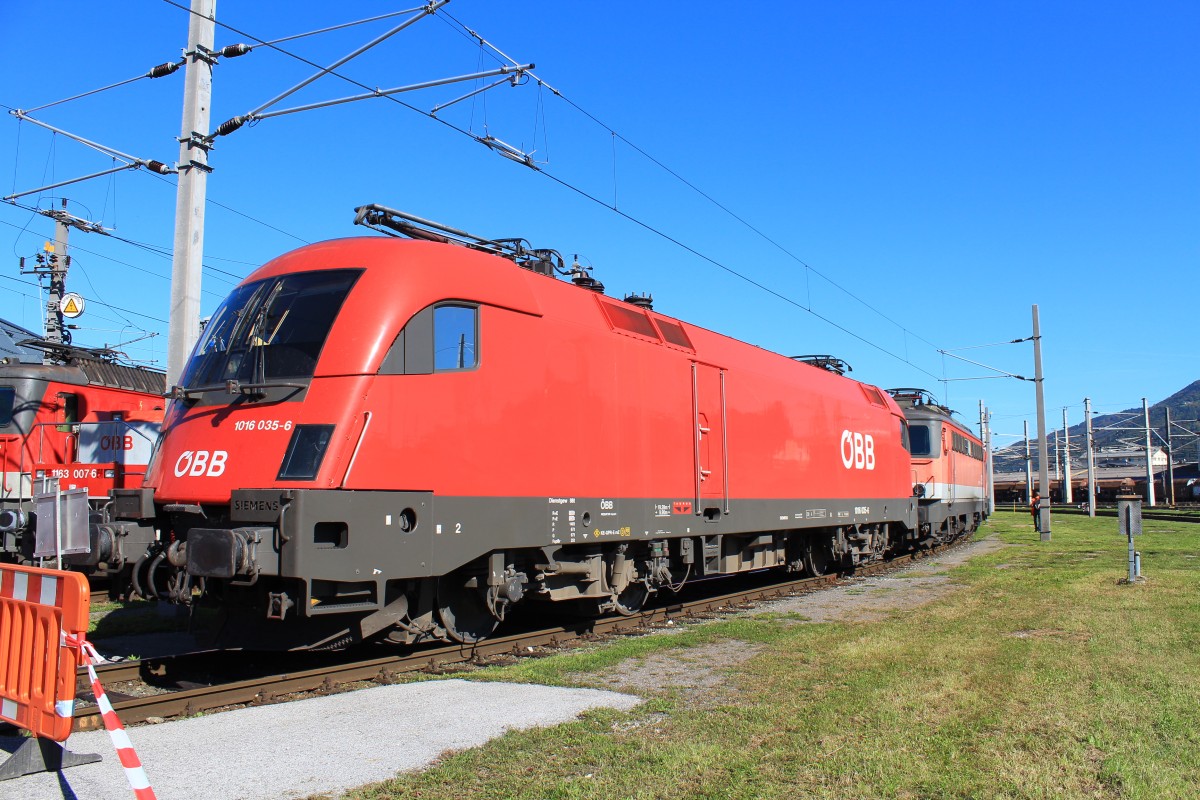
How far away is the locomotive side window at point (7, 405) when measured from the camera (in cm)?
1593

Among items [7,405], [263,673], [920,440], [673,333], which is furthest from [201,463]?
[920,440]

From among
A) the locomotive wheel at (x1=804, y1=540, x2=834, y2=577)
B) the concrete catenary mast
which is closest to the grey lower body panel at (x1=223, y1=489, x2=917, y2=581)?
the concrete catenary mast

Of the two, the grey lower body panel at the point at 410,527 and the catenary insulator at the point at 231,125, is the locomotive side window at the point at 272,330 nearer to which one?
the grey lower body panel at the point at 410,527

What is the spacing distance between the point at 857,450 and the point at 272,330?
1287 centimetres

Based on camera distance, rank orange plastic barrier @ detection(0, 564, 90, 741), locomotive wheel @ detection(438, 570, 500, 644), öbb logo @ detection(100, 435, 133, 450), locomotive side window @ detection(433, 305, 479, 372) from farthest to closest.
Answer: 1. öbb logo @ detection(100, 435, 133, 450)
2. locomotive wheel @ detection(438, 570, 500, 644)
3. locomotive side window @ detection(433, 305, 479, 372)
4. orange plastic barrier @ detection(0, 564, 90, 741)

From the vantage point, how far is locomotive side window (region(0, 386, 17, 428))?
15.9 meters

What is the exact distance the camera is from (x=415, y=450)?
26.0 feet

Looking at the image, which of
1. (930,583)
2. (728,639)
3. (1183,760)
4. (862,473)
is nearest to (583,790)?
(1183,760)

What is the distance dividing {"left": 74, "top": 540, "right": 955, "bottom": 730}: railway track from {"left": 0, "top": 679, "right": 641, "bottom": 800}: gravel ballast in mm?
294

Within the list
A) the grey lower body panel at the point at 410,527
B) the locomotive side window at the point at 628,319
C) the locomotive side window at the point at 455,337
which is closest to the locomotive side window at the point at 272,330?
the locomotive side window at the point at 455,337

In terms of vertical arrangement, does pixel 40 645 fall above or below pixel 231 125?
below

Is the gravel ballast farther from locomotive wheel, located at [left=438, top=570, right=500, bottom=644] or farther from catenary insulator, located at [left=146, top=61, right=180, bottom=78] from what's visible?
catenary insulator, located at [left=146, top=61, right=180, bottom=78]

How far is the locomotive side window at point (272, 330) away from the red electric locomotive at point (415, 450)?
0.02 meters

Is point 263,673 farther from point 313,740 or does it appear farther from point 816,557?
point 816,557
